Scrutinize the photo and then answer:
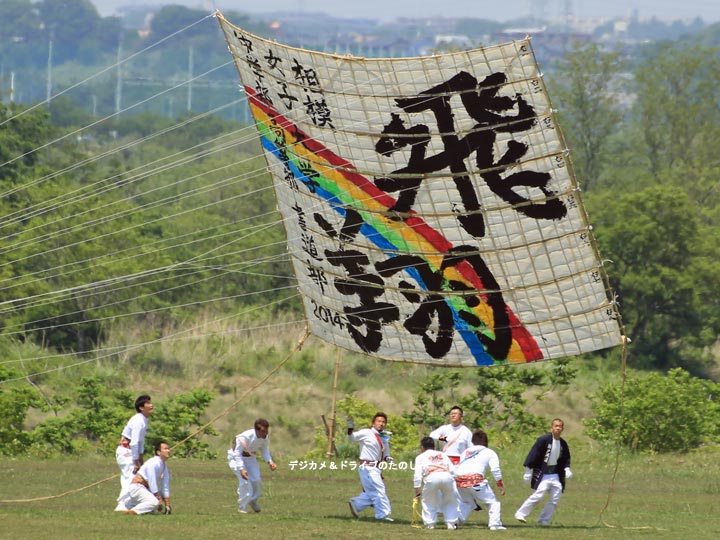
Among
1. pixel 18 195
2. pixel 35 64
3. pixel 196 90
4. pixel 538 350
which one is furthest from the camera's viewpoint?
pixel 35 64

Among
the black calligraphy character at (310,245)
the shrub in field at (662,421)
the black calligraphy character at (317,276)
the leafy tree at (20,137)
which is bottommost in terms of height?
the shrub in field at (662,421)

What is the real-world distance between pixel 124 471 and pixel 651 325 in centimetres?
3214

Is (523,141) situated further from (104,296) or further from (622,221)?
(622,221)

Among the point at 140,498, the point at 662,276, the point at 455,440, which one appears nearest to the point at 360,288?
the point at 455,440

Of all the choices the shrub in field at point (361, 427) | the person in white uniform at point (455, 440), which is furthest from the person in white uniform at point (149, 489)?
the shrub in field at point (361, 427)

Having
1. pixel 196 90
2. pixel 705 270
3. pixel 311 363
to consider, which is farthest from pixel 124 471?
pixel 196 90

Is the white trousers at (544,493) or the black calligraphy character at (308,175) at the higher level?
the black calligraphy character at (308,175)

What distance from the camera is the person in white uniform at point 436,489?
17891mm

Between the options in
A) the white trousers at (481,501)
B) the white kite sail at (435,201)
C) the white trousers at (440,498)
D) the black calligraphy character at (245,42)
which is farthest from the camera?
the black calligraphy character at (245,42)

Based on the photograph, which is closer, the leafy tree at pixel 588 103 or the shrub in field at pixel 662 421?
the shrub in field at pixel 662 421

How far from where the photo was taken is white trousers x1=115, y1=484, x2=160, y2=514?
1822 centimetres

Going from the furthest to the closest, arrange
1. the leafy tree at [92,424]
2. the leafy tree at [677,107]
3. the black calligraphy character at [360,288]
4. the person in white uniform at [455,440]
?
the leafy tree at [677,107]
the leafy tree at [92,424]
the black calligraphy character at [360,288]
the person in white uniform at [455,440]

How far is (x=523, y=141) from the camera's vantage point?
64.5 ft

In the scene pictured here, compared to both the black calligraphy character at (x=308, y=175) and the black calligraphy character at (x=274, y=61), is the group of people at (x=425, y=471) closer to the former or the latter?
the black calligraphy character at (x=308, y=175)
